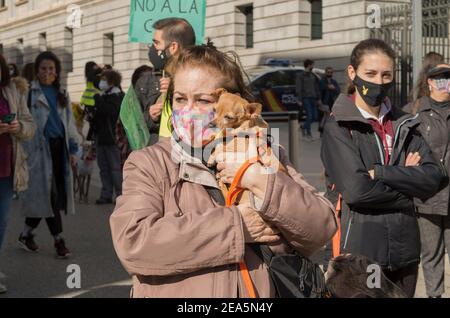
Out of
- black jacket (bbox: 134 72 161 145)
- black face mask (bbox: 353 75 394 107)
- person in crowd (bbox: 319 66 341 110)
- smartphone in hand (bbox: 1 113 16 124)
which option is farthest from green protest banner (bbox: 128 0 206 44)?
person in crowd (bbox: 319 66 341 110)

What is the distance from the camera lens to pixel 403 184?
3.92 m

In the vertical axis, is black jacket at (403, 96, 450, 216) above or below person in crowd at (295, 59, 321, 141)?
below

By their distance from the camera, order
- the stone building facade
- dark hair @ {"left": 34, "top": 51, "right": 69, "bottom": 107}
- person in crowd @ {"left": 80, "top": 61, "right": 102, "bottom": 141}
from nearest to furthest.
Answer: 1. dark hair @ {"left": 34, "top": 51, "right": 69, "bottom": 107}
2. person in crowd @ {"left": 80, "top": 61, "right": 102, "bottom": 141}
3. the stone building facade

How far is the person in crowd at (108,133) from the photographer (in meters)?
11.3

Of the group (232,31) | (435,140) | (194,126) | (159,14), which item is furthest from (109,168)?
(232,31)

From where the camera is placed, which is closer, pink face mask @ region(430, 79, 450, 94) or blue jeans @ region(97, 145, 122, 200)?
pink face mask @ region(430, 79, 450, 94)

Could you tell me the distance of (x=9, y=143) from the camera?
20.5 feet

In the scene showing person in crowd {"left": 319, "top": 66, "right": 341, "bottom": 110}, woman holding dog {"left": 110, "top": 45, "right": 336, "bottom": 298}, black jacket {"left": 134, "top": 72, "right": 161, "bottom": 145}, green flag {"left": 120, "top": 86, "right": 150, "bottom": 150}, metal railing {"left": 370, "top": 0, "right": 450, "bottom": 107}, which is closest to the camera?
woman holding dog {"left": 110, "top": 45, "right": 336, "bottom": 298}

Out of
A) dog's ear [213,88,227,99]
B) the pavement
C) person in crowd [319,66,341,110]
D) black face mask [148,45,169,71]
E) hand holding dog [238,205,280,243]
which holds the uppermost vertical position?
person in crowd [319,66,341,110]

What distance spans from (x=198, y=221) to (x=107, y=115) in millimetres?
9329

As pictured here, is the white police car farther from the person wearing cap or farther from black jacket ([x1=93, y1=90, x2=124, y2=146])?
the person wearing cap

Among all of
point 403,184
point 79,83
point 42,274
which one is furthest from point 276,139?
point 79,83

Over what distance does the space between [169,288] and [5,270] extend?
5015mm

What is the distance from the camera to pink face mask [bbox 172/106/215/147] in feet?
7.35
